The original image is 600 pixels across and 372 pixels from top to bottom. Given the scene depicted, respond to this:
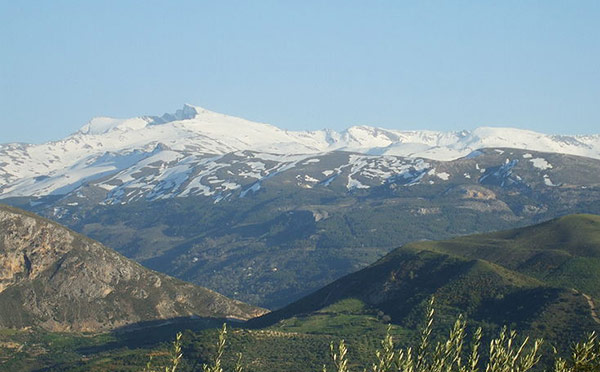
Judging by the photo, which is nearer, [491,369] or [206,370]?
[491,369]

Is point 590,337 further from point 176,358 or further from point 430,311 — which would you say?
point 176,358

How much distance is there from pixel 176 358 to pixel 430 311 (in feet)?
79.8

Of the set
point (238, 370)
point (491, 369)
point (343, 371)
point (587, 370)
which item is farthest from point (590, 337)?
point (238, 370)

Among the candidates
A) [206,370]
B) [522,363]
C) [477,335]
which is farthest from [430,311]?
[206,370]

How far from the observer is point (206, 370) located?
8038 cm

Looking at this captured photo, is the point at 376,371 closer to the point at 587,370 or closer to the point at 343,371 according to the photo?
the point at 343,371

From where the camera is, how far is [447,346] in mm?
73125

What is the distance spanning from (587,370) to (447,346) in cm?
1344

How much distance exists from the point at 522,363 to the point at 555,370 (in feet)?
9.97

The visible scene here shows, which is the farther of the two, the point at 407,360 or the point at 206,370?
the point at 206,370

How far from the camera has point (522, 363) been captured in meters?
73.2

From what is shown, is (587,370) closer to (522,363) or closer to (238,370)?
(522,363)

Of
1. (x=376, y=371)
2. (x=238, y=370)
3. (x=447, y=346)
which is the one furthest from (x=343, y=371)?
(x=238, y=370)

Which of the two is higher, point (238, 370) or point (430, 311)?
point (430, 311)
